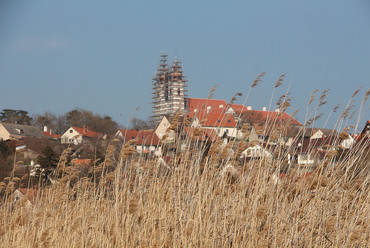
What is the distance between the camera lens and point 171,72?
11744 cm

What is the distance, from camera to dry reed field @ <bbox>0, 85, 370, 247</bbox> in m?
3.68

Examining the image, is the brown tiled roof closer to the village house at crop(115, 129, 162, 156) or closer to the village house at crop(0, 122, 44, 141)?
the village house at crop(0, 122, 44, 141)

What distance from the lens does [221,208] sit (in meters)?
3.97

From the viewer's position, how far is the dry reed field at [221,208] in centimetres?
368

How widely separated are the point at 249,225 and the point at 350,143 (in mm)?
2039

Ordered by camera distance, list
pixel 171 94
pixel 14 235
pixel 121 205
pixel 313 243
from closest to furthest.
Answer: pixel 313 243 < pixel 121 205 < pixel 14 235 < pixel 171 94

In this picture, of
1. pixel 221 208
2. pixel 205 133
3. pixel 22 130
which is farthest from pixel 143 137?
Result: pixel 22 130

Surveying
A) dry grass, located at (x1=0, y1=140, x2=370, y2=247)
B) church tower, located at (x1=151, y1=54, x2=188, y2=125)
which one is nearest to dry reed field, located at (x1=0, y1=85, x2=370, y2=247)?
dry grass, located at (x1=0, y1=140, x2=370, y2=247)

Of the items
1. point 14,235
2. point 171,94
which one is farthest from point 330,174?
point 171,94

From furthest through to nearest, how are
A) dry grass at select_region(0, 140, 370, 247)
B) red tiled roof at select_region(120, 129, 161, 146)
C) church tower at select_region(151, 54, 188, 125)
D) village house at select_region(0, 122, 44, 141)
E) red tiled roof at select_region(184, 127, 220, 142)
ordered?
church tower at select_region(151, 54, 188, 125) → village house at select_region(0, 122, 44, 141) → red tiled roof at select_region(184, 127, 220, 142) → red tiled roof at select_region(120, 129, 161, 146) → dry grass at select_region(0, 140, 370, 247)

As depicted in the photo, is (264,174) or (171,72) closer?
(264,174)

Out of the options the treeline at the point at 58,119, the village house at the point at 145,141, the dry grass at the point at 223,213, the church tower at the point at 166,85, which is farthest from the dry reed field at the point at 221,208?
the church tower at the point at 166,85

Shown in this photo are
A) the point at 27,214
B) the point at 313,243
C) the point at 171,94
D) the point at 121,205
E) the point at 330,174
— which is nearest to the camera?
the point at 313,243

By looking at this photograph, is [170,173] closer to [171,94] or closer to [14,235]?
[14,235]
